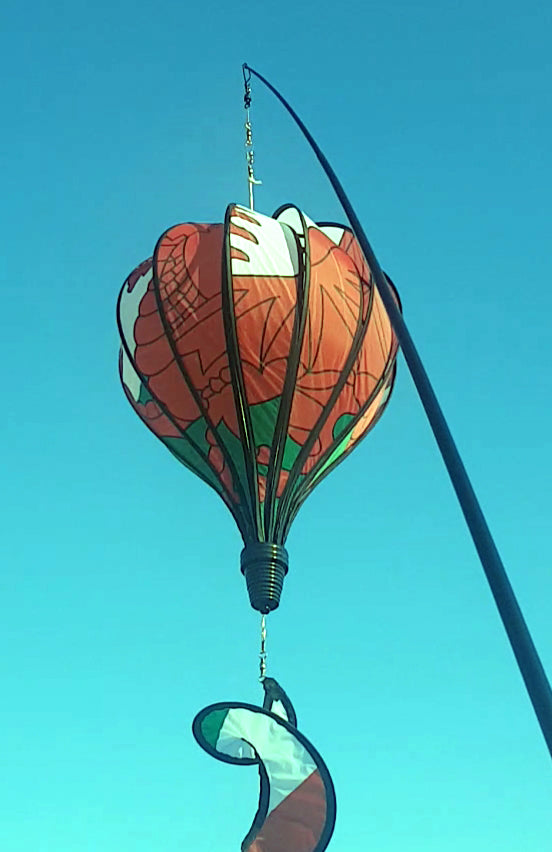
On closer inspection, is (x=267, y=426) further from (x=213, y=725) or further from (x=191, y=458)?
(x=213, y=725)

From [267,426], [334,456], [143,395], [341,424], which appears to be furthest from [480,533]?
[143,395]

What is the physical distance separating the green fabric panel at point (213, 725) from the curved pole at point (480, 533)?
20.0 ft

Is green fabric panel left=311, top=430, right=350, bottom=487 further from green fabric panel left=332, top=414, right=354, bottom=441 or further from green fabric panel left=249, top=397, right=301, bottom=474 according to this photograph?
green fabric panel left=249, top=397, right=301, bottom=474

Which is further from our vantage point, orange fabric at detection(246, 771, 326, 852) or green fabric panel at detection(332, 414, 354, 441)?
green fabric panel at detection(332, 414, 354, 441)

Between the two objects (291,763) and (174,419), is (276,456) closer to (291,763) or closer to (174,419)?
(174,419)

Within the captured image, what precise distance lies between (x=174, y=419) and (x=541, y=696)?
32.5ft

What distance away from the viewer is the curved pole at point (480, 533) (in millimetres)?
4332

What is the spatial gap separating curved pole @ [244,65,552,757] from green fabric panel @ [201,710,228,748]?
6.09 metres

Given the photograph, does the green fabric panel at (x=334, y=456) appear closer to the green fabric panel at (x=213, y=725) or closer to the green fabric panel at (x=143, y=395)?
the green fabric panel at (x=143, y=395)

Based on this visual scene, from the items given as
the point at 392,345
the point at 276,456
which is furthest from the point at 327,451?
Result: the point at 392,345

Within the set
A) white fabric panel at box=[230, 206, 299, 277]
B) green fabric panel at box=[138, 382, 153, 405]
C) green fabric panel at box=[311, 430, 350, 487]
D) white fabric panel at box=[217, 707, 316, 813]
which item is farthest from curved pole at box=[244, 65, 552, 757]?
green fabric panel at box=[138, 382, 153, 405]

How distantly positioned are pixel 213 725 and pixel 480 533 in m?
6.62

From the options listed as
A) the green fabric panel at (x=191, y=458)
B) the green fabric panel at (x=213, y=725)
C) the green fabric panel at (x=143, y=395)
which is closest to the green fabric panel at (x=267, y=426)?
the green fabric panel at (x=191, y=458)

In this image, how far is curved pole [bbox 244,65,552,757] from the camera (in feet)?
14.2
